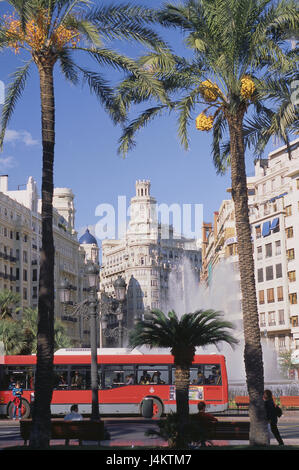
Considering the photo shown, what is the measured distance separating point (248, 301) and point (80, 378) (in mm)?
18431

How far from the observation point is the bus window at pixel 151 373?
34844 millimetres

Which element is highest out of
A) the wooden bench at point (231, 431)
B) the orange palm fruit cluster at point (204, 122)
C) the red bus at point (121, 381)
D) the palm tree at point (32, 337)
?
the orange palm fruit cluster at point (204, 122)

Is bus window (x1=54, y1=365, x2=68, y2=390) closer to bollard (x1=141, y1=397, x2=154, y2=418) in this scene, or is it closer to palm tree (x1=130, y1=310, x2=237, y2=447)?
bollard (x1=141, y1=397, x2=154, y2=418)

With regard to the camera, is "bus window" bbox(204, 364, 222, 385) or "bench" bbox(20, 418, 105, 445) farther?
"bus window" bbox(204, 364, 222, 385)

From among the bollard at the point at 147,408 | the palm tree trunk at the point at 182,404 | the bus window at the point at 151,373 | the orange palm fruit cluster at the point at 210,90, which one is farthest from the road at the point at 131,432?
the orange palm fruit cluster at the point at 210,90

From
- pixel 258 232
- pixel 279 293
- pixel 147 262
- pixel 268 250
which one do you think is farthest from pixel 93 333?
pixel 147 262

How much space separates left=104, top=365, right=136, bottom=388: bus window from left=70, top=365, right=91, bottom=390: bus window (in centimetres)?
87

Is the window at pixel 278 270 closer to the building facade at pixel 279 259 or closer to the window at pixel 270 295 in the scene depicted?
the building facade at pixel 279 259

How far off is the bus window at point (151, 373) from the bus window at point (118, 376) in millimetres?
384

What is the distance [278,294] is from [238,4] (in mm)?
63495

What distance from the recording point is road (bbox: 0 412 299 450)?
70.9 ft

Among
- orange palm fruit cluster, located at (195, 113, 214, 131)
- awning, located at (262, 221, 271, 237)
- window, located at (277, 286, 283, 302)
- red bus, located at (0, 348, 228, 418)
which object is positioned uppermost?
awning, located at (262, 221, 271, 237)

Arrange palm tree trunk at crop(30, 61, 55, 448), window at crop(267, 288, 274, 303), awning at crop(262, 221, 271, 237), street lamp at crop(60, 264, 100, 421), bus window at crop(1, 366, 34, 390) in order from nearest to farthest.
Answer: palm tree trunk at crop(30, 61, 55, 448) < street lamp at crop(60, 264, 100, 421) < bus window at crop(1, 366, 34, 390) < window at crop(267, 288, 274, 303) < awning at crop(262, 221, 271, 237)

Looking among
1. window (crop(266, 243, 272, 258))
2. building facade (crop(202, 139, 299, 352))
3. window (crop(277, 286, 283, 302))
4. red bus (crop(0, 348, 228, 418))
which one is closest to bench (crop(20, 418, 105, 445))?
red bus (crop(0, 348, 228, 418))
